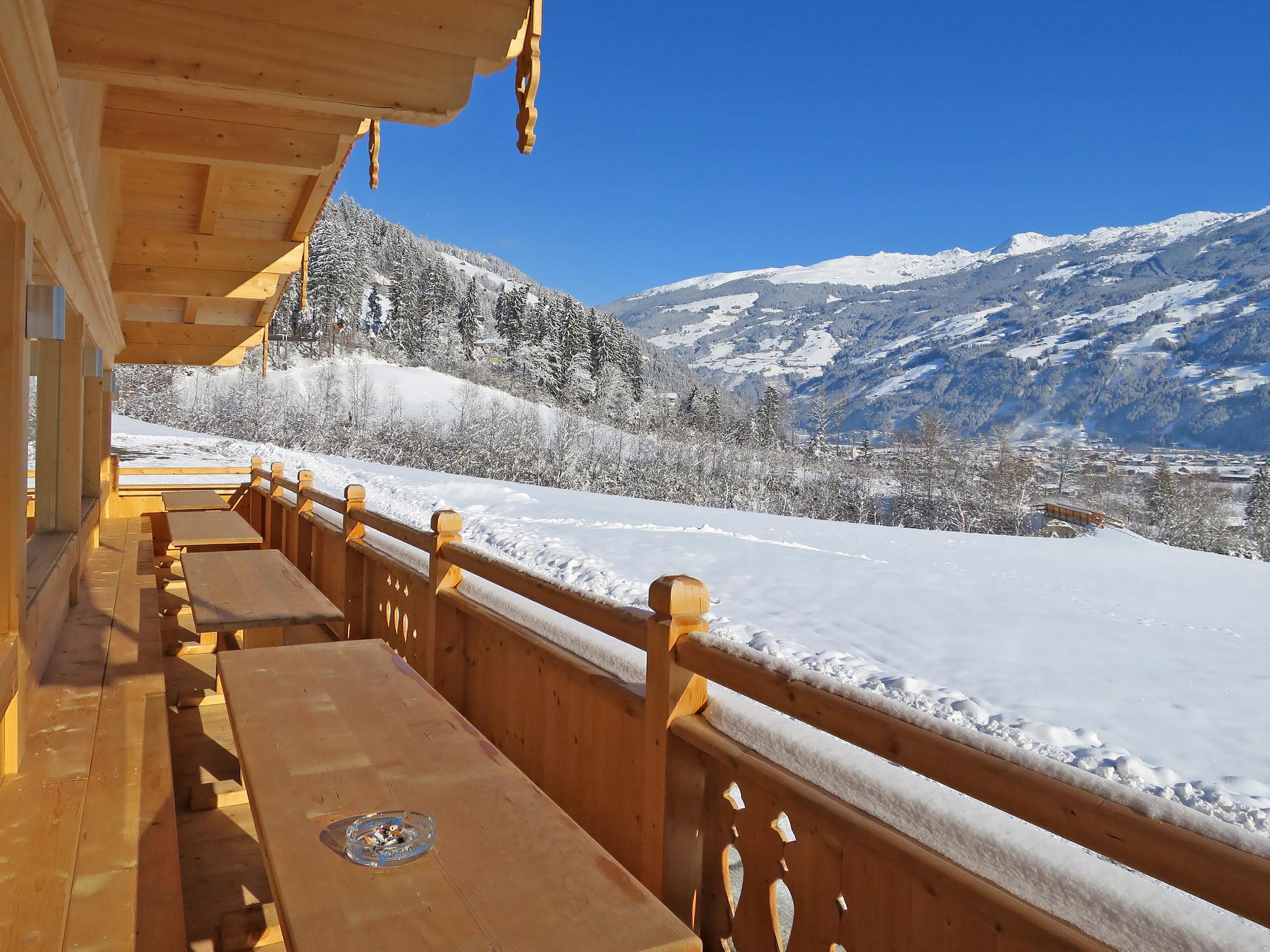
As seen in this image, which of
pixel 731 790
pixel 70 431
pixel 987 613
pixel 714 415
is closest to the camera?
pixel 731 790

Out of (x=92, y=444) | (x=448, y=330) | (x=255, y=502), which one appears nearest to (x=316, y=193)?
(x=92, y=444)

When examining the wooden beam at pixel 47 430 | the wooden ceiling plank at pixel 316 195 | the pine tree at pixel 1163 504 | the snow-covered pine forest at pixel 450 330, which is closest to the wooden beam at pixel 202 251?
the wooden ceiling plank at pixel 316 195

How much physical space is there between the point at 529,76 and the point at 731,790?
2503 mm

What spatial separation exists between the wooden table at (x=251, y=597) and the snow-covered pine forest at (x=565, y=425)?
110ft

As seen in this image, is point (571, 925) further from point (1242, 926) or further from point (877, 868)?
point (1242, 926)

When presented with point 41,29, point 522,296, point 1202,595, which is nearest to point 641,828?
point 41,29

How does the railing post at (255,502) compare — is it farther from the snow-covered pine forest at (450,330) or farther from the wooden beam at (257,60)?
the snow-covered pine forest at (450,330)

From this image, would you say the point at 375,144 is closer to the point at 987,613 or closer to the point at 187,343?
the point at 187,343

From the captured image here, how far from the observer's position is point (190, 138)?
346 centimetres

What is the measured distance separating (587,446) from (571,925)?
146 ft

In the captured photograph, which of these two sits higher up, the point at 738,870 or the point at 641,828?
the point at 641,828

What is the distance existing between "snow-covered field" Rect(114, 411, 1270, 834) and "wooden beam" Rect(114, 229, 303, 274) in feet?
16.6

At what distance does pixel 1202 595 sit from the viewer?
1383 cm

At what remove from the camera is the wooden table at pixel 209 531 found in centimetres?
596
